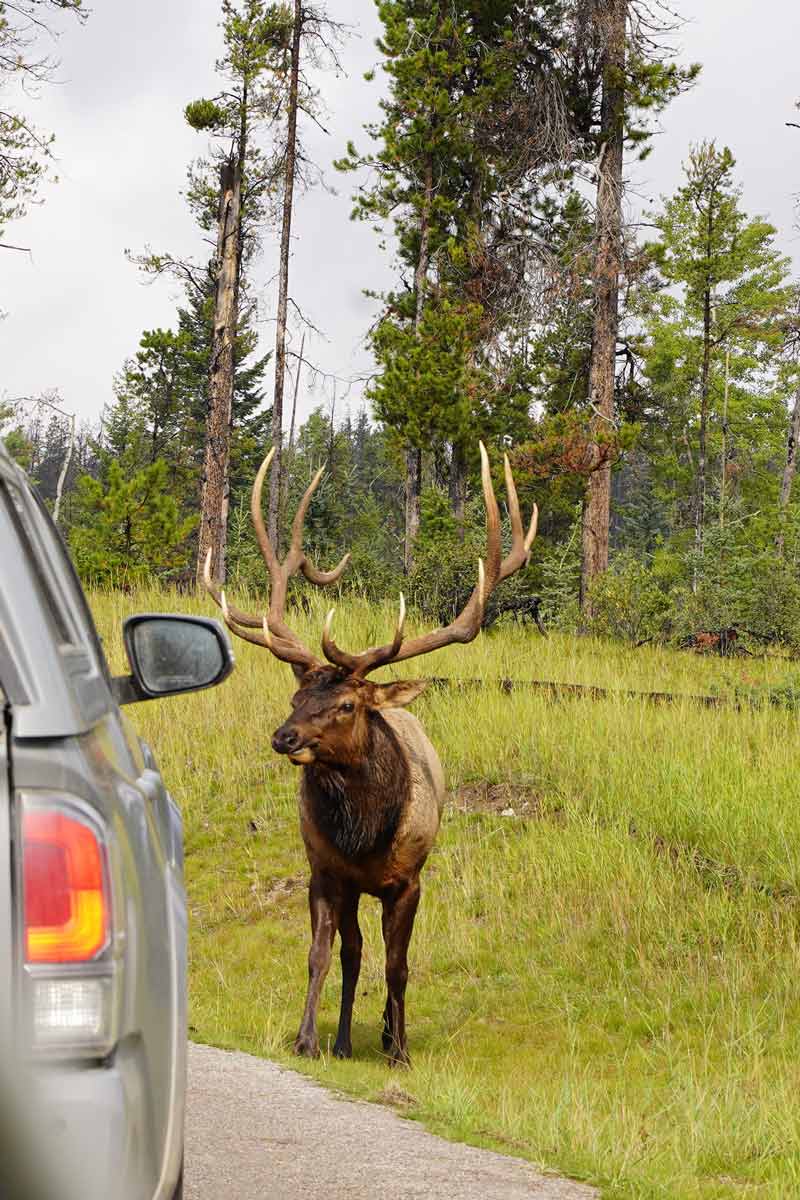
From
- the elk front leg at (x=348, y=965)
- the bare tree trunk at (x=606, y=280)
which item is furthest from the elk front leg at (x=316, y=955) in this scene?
the bare tree trunk at (x=606, y=280)

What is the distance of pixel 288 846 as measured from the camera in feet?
40.1

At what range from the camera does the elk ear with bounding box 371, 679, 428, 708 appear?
749 cm

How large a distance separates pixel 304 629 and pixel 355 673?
7.83 meters

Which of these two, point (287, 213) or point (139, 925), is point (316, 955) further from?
point (287, 213)

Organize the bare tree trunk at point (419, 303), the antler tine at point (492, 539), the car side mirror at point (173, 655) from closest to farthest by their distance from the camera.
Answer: the car side mirror at point (173, 655), the antler tine at point (492, 539), the bare tree trunk at point (419, 303)

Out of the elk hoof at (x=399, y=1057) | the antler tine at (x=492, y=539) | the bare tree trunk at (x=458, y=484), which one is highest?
the bare tree trunk at (x=458, y=484)

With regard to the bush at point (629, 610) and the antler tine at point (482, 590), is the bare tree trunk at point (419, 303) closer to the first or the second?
the bush at point (629, 610)

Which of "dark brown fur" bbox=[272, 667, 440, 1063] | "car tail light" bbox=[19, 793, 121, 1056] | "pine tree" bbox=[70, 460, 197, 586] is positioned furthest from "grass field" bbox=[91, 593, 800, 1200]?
"pine tree" bbox=[70, 460, 197, 586]

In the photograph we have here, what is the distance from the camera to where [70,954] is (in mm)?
1594

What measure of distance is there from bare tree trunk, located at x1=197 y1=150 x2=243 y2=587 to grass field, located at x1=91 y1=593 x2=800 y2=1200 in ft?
24.8

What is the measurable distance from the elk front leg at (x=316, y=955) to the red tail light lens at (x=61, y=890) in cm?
568

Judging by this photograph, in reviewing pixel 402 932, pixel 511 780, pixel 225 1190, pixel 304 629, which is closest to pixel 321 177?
pixel 304 629

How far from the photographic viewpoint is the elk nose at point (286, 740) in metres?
6.88

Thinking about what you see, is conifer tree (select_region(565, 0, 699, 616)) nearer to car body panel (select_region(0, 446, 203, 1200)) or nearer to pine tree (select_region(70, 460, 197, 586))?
pine tree (select_region(70, 460, 197, 586))
